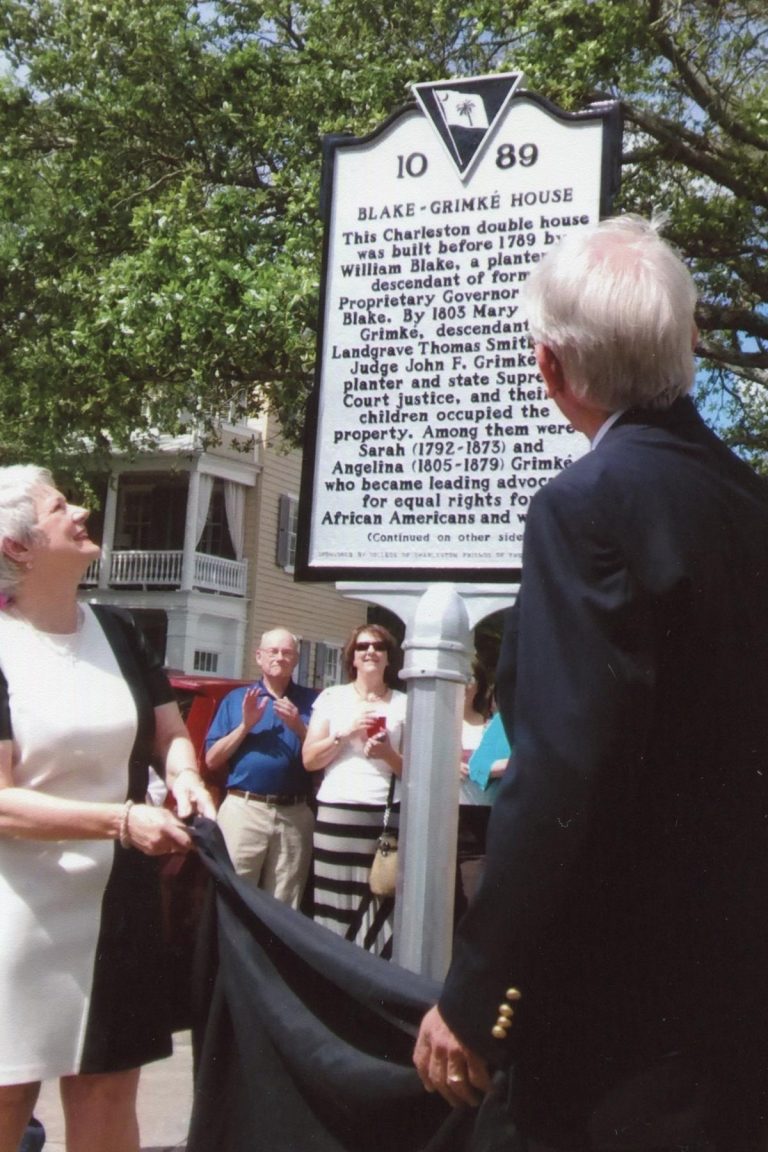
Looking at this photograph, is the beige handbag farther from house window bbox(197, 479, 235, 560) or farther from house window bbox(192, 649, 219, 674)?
house window bbox(197, 479, 235, 560)

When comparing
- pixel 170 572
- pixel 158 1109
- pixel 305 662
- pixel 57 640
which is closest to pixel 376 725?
pixel 158 1109

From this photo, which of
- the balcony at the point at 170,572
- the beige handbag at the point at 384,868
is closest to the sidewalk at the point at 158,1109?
the beige handbag at the point at 384,868

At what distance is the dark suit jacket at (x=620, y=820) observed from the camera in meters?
1.83

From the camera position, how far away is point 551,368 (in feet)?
7.06

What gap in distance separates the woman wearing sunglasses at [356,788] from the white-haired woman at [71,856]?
9.83ft

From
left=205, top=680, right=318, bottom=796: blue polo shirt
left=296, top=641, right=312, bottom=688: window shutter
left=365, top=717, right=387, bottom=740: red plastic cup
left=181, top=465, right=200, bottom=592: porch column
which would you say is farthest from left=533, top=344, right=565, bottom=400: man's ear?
left=296, top=641, right=312, bottom=688: window shutter

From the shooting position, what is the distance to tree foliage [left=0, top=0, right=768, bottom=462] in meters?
13.7

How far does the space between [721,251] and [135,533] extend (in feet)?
84.9

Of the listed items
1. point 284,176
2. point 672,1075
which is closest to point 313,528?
point 672,1075

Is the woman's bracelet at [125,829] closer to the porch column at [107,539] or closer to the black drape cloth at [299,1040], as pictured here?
the black drape cloth at [299,1040]

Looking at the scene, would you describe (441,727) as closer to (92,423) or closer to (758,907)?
(758,907)

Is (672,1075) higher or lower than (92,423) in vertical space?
lower

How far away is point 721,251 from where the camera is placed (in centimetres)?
1487

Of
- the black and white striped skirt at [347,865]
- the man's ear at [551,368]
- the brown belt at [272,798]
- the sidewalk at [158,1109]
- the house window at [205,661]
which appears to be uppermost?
the house window at [205,661]
